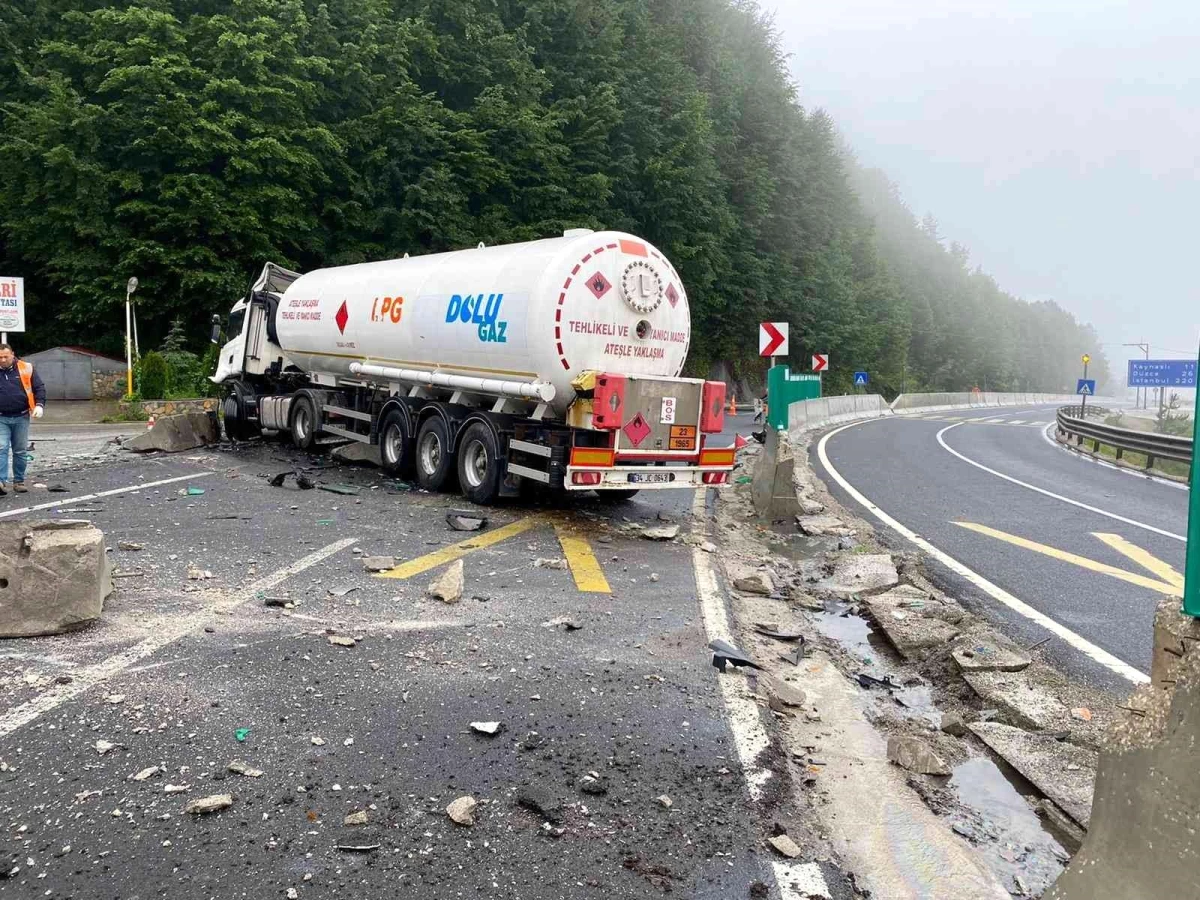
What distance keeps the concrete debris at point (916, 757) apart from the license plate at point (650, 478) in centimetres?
571

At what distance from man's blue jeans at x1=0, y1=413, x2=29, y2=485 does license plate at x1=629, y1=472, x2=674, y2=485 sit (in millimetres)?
7754

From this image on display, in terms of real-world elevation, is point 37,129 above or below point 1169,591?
above

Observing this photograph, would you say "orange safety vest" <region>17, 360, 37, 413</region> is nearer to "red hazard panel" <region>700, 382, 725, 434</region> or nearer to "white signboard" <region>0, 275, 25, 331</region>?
"red hazard panel" <region>700, 382, 725, 434</region>

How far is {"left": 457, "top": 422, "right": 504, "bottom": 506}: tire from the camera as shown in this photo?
10461 millimetres

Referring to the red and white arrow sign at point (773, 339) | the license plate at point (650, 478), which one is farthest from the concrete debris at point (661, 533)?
Result: the red and white arrow sign at point (773, 339)

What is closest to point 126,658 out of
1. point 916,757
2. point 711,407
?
point 916,757

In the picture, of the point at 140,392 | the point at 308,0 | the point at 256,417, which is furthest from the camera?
the point at 308,0

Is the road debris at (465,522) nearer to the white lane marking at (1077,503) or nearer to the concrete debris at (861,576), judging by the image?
the concrete debris at (861,576)

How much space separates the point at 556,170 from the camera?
32938mm

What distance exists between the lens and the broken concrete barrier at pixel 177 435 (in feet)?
50.6

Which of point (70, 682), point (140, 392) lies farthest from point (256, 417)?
point (70, 682)

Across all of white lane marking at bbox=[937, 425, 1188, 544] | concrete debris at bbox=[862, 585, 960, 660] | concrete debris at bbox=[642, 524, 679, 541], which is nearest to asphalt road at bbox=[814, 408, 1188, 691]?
white lane marking at bbox=[937, 425, 1188, 544]

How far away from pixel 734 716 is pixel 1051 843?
1.52 m

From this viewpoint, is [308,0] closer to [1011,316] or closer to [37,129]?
[37,129]
